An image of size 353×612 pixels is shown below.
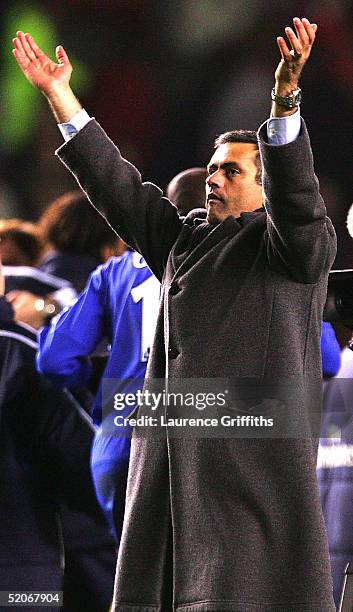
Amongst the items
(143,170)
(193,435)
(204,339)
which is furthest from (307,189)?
(143,170)

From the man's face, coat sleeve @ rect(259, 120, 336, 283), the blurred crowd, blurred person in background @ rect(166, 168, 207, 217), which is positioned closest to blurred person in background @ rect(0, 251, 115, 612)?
the blurred crowd

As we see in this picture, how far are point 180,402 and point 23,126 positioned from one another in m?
5.16

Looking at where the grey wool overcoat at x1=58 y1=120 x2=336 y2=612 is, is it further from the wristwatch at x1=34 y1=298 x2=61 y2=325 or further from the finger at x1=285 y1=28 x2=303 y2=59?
A: the wristwatch at x1=34 y1=298 x2=61 y2=325

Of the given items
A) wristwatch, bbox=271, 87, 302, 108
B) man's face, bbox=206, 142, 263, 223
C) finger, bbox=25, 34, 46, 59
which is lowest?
man's face, bbox=206, 142, 263, 223

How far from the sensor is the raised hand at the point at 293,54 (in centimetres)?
215

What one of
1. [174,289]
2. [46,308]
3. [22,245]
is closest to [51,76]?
[174,289]

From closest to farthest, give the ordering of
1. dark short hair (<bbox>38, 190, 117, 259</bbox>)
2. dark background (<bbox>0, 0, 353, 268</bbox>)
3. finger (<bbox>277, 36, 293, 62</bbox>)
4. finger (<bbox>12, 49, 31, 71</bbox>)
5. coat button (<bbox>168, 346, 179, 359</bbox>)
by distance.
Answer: finger (<bbox>277, 36, 293, 62</bbox>), coat button (<bbox>168, 346, 179, 359</bbox>), finger (<bbox>12, 49, 31, 71</bbox>), dark short hair (<bbox>38, 190, 117, 259</bbox>), dark background (<bbox>0, 0, 353, 268</bbox>)

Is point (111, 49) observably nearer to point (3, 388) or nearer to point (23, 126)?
point (23, 126)

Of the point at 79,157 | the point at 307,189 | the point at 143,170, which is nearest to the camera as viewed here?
the point at 307,189

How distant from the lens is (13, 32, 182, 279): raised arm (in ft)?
8.18

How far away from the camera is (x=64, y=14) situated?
291 inches

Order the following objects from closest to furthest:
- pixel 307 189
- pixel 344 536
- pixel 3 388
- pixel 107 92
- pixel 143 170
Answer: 1. pixel 307 189
2. pixel 344 536
3. pixel 3 388
4. pixel 143 170
5. pixel 107 92

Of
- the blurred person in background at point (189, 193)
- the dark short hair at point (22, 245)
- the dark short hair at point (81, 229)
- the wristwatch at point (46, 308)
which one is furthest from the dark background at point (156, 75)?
the blurred person in background at point (189, 193)

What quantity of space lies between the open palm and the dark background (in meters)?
3.86
